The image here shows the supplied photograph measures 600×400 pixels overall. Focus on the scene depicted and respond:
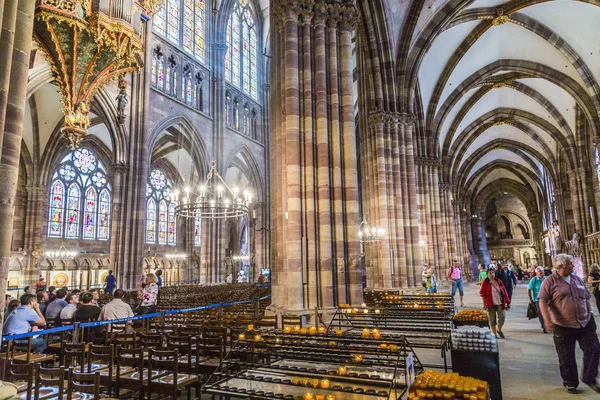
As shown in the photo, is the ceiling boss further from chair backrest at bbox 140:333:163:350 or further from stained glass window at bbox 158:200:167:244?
stained glass window at bbox 158:200:167:244

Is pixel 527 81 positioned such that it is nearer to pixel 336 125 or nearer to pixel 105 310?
pixel 336 125

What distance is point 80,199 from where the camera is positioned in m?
26.3

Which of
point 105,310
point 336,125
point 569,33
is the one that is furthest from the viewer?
point 569,33

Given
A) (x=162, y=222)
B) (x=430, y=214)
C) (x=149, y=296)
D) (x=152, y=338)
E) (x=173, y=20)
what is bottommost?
(x=152, y=338)

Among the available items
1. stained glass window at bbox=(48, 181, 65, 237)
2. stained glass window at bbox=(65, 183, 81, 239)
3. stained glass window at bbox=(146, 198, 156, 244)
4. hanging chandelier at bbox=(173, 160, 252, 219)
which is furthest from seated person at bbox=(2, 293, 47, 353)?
stained glass window at bbox=(146, 198, 156, 244)

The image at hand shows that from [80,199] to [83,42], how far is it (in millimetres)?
18944

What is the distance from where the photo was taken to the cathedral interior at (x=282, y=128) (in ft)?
30.0

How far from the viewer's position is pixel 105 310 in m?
6.75

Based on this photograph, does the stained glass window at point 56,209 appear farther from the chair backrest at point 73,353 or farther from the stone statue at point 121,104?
the chair backrest at point 73,353

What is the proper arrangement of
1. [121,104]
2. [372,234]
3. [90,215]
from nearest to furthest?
1. [372,234]
2. [121,104]
3. [90,215]

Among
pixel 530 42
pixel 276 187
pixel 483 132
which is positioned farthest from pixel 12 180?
pixel 483 132

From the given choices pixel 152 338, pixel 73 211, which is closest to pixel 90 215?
pixel 73 211

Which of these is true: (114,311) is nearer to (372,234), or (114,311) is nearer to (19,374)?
(19,374)

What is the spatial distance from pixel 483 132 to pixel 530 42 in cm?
1394
